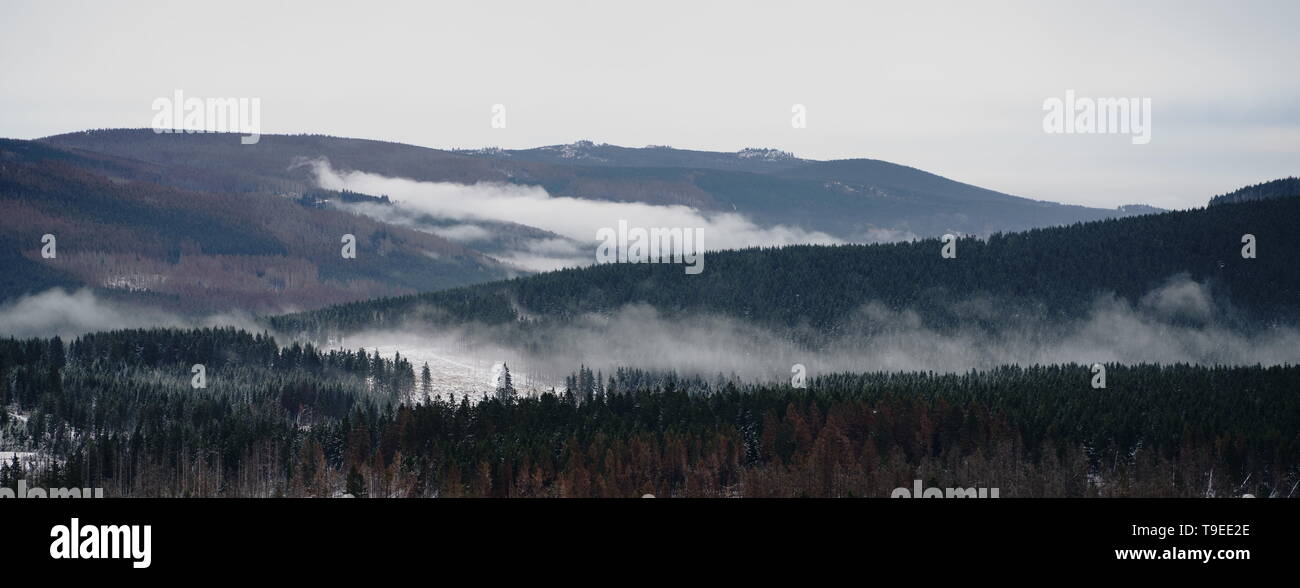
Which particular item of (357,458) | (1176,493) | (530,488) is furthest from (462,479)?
(1176,493)

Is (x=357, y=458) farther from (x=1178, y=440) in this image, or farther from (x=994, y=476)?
(x=1178, y=440)

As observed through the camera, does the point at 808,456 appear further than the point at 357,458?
No

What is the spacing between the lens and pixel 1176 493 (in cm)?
15575
